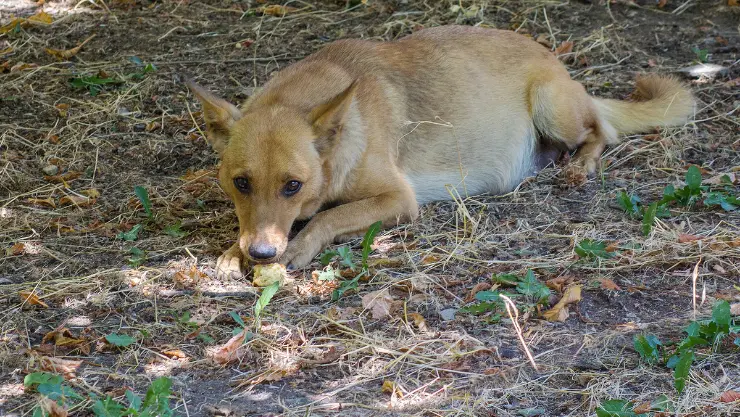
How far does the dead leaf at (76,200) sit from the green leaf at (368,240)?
7.00 feet

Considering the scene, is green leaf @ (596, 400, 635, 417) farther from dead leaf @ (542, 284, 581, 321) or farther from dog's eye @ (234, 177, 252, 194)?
dog's eye @ (234, 177, 252, 194)

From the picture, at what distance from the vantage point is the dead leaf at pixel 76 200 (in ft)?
20.0

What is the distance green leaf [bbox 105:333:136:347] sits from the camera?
4199 mm

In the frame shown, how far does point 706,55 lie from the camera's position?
7551 millimetres

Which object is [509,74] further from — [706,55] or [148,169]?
[148,169]

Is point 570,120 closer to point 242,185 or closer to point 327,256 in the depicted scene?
point 327,256

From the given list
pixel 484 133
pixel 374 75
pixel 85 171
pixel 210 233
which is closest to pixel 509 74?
pixel 484 133

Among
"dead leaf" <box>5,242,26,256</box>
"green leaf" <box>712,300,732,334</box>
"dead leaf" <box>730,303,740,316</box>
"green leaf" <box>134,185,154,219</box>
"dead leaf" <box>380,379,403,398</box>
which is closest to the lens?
"dead leaf" <box>380,379,403,398</box>

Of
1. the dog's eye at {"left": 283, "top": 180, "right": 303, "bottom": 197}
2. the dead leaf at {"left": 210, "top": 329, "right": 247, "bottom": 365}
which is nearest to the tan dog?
the dog's eye at {"left": 283, "top": 180, "right": 303, "bottom": 197}

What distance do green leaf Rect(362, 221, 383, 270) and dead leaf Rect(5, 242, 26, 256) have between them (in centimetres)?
211

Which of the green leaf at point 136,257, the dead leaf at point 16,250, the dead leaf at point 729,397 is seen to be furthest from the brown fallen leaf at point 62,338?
the dead leaf at point 729,397

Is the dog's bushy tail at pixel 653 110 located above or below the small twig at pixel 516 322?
below

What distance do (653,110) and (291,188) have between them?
126 inches

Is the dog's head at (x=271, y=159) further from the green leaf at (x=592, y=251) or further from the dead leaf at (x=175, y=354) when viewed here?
the green leaf at (x=592, y=251)
